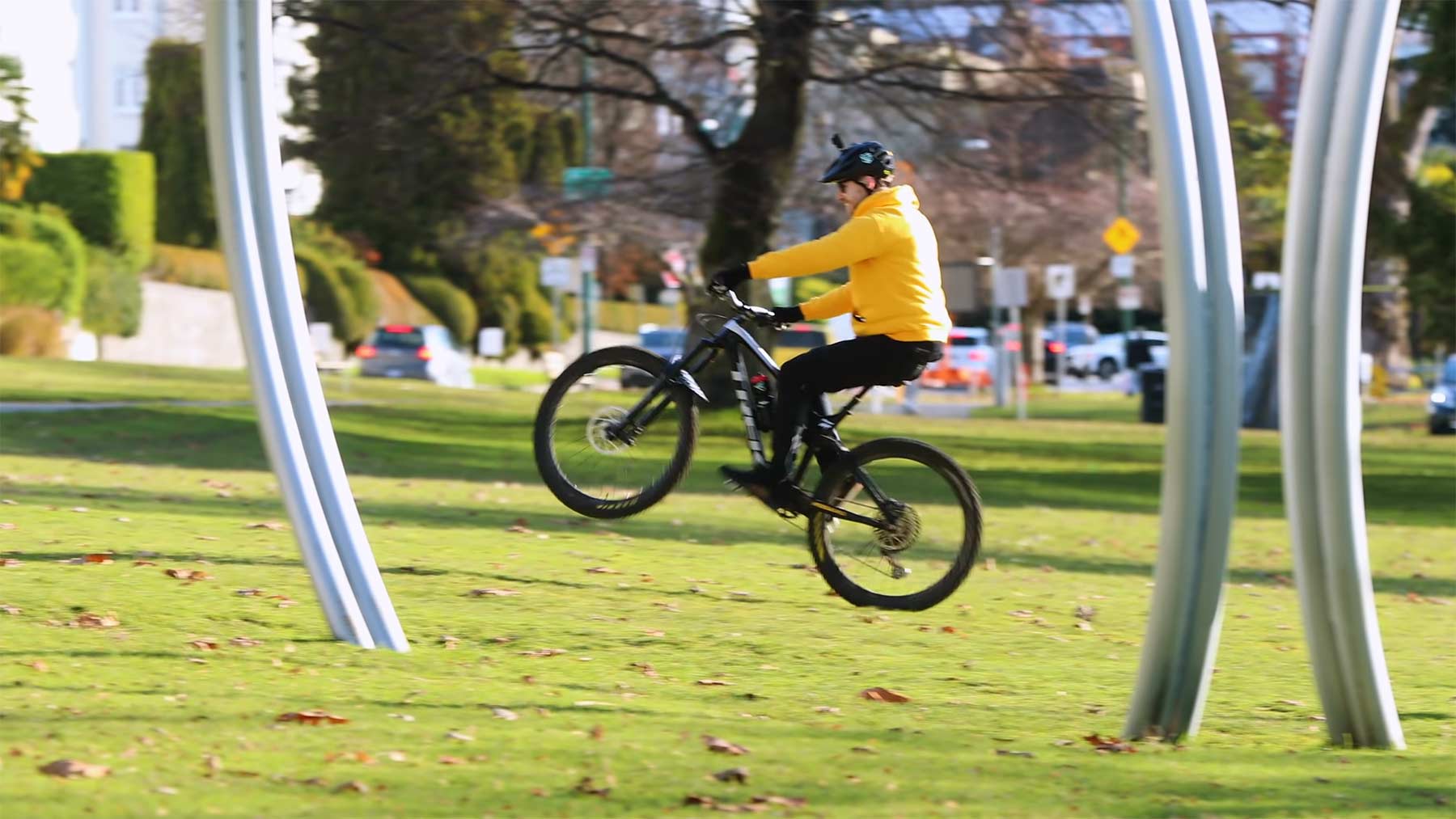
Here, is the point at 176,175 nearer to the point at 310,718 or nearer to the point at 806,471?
the point at 806,471

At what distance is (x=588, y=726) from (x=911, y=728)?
114 centimetres

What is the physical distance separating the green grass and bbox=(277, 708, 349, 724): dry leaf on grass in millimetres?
55

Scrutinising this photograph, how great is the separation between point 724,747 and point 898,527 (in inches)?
104

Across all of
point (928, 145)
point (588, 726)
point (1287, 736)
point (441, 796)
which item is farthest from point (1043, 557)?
point (928, 145)

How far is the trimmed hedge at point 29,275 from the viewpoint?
35.0 metres

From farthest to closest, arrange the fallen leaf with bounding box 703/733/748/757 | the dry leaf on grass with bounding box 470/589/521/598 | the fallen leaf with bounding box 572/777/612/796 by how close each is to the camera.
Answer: the dry leaf on grass with bounding box 470/589/521/598 < the fallen leaf with bounding box 703/733/748/757 < the fallen leaf with bounding box 572/777/612/796

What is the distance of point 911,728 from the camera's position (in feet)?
23.1

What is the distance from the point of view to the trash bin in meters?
35.0

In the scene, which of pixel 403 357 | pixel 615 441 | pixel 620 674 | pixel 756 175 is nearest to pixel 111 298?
pixel 403 357

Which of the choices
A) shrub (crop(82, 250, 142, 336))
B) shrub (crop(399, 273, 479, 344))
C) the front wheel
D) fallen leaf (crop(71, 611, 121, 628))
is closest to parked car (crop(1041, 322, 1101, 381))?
shrub (crop(399, 273, 479, 344))

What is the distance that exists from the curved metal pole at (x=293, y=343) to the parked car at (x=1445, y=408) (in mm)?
29127

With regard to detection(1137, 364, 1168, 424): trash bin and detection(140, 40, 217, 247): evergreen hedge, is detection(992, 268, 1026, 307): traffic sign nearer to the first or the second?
detection(1137, 364, 1168, 424): trash bin

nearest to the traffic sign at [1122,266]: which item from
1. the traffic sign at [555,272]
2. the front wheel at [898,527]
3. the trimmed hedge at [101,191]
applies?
the traffic sign at [555,272]

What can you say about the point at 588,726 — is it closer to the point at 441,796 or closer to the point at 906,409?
the point at 441,796
